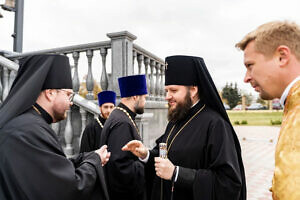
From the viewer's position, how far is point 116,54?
4.81m

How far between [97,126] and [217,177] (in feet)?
9.34

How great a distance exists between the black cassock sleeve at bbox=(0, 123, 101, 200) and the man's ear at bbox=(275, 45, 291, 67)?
1.77 metres

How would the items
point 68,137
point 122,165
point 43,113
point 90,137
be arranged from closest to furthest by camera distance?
point 43,113 < point 122,165 < point 90,137 < point 68,137

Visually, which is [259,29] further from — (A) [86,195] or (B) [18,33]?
(B) [18,33]

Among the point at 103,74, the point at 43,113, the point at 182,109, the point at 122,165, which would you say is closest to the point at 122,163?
the point at 122,165

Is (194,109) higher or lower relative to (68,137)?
higher

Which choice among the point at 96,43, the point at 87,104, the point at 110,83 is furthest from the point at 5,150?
the point at 96,43

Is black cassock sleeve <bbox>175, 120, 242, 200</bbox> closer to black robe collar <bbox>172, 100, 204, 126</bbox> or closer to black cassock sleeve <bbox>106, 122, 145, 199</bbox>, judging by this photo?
black robe collar <bbox>172, 100, 204, 126</bbox>

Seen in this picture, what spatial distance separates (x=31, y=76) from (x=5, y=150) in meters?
0.71

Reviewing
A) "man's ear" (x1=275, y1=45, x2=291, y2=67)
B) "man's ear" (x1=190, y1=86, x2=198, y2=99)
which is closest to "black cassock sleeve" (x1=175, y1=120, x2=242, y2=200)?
"man's ear" (x1=190, y1=86, x2=198, y2=99)

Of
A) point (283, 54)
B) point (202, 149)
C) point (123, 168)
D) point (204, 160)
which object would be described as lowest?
point (123, 168)

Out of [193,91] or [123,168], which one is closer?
[193,91]

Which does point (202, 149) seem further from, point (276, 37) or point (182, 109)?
point (276, 37)

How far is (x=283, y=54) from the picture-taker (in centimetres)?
124
